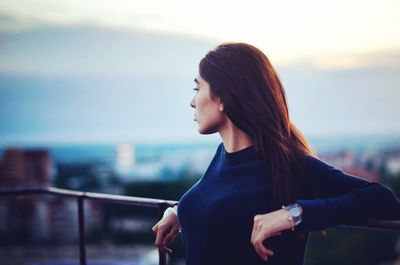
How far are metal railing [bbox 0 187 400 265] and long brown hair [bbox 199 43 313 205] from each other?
215 millimetres

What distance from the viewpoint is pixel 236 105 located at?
136cm

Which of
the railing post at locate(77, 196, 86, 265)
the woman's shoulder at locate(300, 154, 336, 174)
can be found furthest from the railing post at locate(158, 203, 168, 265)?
the woman's shoulder at locate(300, 154, 336, 174)

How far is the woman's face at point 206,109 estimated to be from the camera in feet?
4.67

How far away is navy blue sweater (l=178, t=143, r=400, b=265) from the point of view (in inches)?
48.2

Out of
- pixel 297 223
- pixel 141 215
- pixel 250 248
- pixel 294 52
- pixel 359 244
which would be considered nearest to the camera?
pixel 297 223

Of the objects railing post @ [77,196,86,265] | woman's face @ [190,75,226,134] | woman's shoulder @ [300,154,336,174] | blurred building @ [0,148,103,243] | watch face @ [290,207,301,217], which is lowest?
blurred building @ [0,148,103,243]

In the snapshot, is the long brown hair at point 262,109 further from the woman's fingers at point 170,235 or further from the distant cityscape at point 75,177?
the distant cityscape at point 75,177

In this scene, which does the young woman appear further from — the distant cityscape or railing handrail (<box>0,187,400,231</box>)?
the distant cityscape

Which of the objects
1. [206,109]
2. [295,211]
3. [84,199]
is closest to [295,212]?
[295,211]

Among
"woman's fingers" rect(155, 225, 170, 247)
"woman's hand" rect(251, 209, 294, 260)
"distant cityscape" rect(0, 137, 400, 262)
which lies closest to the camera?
"woman's hand" rect(251, 209, 294, 260)

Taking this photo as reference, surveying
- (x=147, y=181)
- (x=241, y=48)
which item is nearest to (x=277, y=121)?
(x=241, y=48)

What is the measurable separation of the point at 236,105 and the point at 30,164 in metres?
63.9

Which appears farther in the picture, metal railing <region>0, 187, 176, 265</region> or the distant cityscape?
the distant cityscape

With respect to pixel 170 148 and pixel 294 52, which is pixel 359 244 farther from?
pixel 170 148
